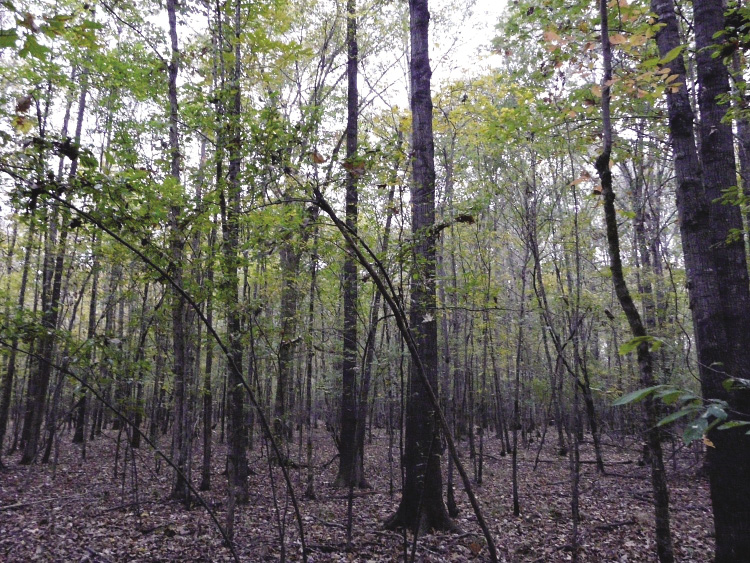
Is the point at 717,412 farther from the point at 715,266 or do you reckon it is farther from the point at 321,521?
the point at 321,521

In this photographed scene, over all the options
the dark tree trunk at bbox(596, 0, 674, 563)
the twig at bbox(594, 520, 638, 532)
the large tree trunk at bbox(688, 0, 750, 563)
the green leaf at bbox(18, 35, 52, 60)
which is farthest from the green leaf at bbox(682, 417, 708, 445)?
the twig at bbox(594, 520, 638, 532)

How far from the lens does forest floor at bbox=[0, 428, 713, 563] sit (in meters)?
5.66

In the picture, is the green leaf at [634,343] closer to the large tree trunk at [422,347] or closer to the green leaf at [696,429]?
the green leaf at [696,429]

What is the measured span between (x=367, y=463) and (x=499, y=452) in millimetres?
5528

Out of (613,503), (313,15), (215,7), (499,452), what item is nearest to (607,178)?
(215,7)

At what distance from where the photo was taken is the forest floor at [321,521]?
566cm

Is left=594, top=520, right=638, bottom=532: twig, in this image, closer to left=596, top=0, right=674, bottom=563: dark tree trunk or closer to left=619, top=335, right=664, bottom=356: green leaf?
left=596, top=0, right=674, bottom=563: dark tree trunk

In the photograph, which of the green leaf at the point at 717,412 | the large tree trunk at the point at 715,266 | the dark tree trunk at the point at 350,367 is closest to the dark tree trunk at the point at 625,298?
the large tree trunk at the point at 715,266

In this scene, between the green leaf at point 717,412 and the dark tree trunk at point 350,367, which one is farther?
the dark tree trunk at point 350,367

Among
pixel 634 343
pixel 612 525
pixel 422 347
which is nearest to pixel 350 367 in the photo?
pixel 422 347

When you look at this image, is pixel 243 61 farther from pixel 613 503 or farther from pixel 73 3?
pixel 613 503

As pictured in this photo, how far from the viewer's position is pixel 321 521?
22.6 ft

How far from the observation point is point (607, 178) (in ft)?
10.4

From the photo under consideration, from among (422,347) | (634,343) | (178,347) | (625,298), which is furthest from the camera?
(178,347)
